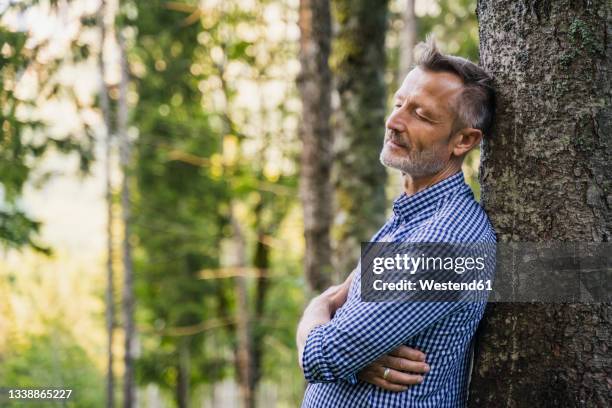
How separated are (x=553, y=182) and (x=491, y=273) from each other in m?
0.37

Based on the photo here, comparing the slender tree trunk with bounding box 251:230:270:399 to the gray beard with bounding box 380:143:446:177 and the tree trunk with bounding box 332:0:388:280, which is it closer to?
the tree trunk with bounding box 332:0:388:280

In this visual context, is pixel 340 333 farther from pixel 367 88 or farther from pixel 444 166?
pixel 367 88

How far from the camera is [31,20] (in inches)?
245

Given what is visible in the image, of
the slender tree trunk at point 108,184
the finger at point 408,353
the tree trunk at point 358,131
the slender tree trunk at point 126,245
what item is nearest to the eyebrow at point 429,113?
the finger at point 408,353

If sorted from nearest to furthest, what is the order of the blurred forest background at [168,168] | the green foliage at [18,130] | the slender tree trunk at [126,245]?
the green foliage at [18,130] → the blurred forest background at [168,168] → the slender tree trunk at [126,245]

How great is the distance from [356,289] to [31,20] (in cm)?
537

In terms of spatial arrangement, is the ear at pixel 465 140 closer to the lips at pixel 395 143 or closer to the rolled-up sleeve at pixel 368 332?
the lips at pixel 395 143

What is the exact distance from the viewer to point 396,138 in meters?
2.34

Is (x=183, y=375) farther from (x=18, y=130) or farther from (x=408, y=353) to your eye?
(x=408, y=353)

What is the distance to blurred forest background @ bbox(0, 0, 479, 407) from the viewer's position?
815cm

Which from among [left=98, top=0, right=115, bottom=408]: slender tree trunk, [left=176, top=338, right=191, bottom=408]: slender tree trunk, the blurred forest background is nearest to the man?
the blurred forest background

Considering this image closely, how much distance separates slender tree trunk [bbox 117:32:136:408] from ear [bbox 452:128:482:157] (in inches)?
404

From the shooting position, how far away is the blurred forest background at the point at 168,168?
8148 millimetres

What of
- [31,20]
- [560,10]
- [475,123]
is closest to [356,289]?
[475,123]
